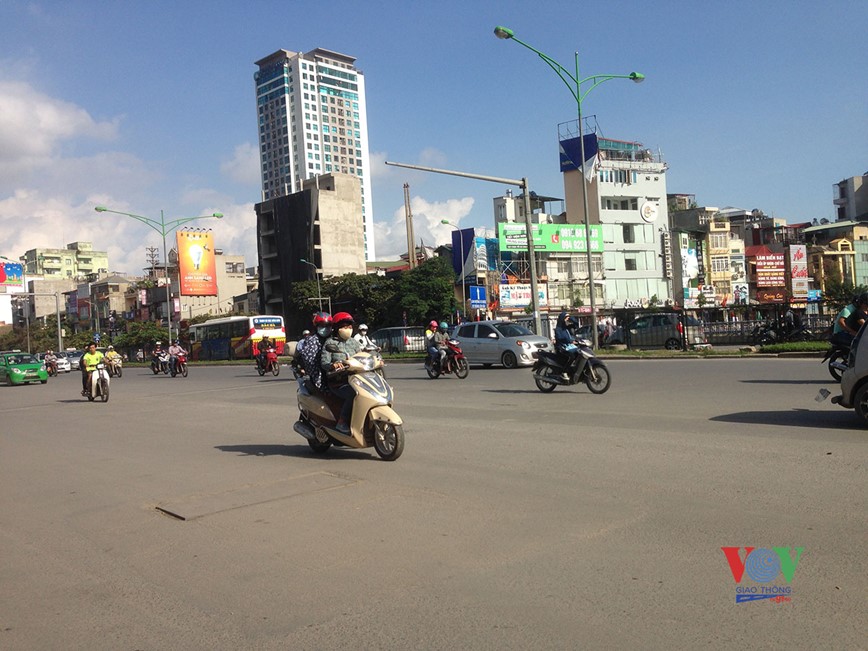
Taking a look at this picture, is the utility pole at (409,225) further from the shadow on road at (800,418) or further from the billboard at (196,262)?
the shadow on road at (800,418)

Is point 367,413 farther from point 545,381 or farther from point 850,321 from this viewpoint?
point 850,321

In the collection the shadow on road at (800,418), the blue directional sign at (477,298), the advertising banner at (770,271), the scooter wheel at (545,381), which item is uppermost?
the advertising banner at (770,271)

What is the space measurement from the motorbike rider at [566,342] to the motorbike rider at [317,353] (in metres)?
7.07

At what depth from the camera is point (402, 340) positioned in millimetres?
42719

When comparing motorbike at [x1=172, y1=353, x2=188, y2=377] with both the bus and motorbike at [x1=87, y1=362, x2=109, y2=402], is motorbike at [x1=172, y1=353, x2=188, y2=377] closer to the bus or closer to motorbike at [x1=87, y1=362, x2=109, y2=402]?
motorbike at [x1=87, y1=362, x2=109, y2=402]

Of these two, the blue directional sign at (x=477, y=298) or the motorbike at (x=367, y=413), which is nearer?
the motorbike at (x=367, y=413)

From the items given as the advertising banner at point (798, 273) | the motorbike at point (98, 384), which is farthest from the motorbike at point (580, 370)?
the advertising banner at point (798, 273)

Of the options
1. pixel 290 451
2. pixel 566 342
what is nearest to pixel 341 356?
pixel 290 451

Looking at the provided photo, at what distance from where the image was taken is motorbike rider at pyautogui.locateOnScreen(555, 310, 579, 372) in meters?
15.0

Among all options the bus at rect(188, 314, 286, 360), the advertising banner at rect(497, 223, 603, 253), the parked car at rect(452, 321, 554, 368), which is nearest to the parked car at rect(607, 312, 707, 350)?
the parked car at rect(452, 321, 554, 368)

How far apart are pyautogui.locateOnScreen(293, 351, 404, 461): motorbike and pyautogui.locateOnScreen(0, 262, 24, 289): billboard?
63766 mm

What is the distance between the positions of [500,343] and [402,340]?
1797 centimetres

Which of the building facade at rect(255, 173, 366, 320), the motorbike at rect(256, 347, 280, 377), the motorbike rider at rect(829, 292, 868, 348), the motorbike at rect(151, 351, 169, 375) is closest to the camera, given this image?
the motorbike rider at rect(829, 292, 868, 348)

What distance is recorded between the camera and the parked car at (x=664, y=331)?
98.0ft
